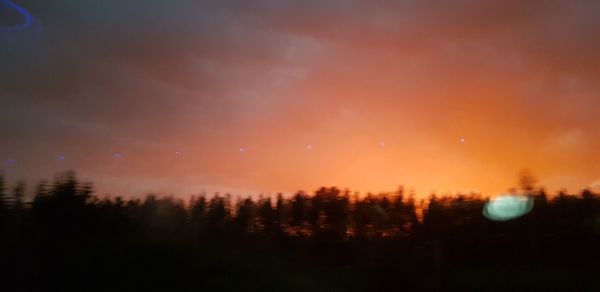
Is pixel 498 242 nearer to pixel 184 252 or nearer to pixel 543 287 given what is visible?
pixel 543 287

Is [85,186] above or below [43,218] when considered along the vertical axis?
above

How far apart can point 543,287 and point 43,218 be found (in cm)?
1939

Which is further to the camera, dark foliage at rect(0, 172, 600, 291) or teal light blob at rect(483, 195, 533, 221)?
teal light blob at rect(483, 195, 533, 221)

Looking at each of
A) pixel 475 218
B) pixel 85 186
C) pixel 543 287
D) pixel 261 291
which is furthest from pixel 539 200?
pixel 85 186

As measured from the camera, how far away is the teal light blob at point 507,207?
26672 millimetres

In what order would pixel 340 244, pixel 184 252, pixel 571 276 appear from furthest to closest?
pixel 340 244, pixel 571 276, pixel 184 252

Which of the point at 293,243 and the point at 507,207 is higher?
the point at 507,207

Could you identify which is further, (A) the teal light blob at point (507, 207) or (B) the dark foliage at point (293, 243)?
(A) the teal light blob at point (507, 207)

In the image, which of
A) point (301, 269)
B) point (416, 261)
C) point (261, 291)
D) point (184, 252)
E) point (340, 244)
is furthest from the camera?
point (340, 244)

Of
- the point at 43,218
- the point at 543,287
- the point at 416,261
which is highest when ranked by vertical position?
the point at 43,218

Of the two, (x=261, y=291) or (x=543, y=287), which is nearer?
(x=261, y=291)

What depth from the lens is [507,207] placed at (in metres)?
27.5

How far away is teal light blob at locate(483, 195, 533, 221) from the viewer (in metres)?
26.7

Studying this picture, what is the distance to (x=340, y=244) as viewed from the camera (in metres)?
27.7
